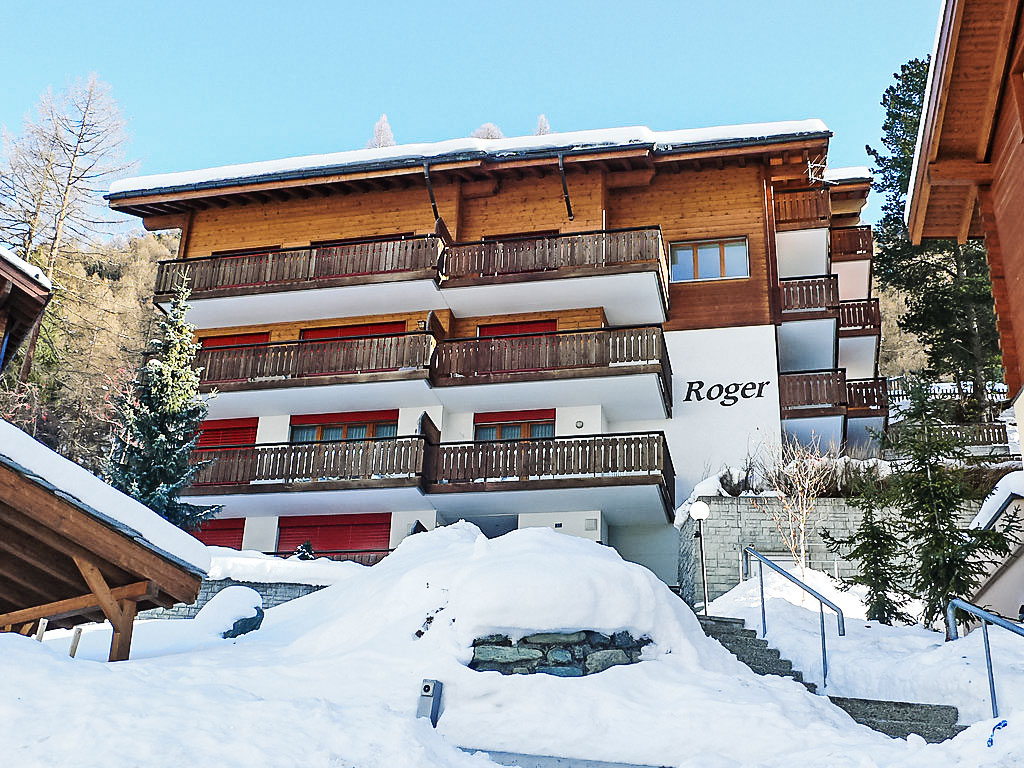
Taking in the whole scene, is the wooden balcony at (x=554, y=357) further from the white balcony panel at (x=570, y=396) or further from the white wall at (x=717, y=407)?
the white wall at (x=717, y=407)

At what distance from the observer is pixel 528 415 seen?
73.0 feet

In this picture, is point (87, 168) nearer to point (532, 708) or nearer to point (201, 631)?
point (201, 631)

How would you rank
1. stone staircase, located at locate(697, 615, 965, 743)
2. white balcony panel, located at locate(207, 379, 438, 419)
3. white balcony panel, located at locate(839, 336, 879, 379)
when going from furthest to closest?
white balcony panel, located at locate(839, 336, 879, 379) < white balcony panel, located at locate(207, 379, 438, 419) < stone staircase, located at locate(697, 615, 965, 743)

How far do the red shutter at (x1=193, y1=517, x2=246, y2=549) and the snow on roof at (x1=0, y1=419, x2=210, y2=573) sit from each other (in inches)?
593

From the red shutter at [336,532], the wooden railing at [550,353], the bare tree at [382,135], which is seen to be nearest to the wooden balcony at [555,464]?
the wooden railing at [550,353]

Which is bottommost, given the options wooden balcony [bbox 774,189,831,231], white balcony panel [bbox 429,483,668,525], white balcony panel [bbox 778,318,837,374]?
white balcony panel [bbox 429,483,668,525]

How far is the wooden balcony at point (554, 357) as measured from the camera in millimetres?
20500

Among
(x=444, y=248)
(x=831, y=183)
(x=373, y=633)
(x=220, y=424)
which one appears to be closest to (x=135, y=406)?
(x=220, y=424)

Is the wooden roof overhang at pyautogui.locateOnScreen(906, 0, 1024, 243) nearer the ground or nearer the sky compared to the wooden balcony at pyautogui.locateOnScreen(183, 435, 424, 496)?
nearer the sky

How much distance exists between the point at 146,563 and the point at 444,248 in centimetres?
1586

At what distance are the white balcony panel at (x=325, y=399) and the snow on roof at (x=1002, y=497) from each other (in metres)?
11.8

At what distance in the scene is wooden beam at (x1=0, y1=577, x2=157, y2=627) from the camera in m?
7.59

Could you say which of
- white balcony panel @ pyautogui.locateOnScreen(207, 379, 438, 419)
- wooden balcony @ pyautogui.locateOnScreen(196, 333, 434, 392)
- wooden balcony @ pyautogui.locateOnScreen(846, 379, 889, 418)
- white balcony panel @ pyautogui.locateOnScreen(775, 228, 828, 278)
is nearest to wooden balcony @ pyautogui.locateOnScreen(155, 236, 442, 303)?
wooden balcony @ pyautogui.locateOnScreen(196, 333, 434, 392)

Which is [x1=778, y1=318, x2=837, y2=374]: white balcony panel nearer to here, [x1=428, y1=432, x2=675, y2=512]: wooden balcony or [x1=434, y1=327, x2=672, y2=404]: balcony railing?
[x1=434, y1=327, x2=672, y2=404]: balcony railing
